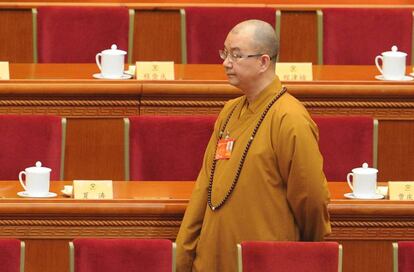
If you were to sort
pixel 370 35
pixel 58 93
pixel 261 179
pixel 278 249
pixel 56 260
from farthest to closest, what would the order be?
pixel 370 35 → pixel 58 93 → pixel 56 260 → pixel 261 179 → pixel 278 249

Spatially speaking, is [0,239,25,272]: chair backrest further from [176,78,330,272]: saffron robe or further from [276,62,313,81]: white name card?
[276,62,313,81]: white name card

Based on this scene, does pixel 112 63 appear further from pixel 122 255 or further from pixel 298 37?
pixel 122 255

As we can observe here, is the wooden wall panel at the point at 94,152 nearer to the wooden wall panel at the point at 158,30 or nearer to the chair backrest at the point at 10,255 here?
the wooden wall panel at the point at 158,30

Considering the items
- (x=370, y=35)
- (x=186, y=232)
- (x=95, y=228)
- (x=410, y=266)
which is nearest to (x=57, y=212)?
(x=95, y=228)

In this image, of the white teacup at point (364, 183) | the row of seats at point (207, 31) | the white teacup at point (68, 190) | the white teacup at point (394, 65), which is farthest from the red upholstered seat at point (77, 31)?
the white teacup at point (364, 183)

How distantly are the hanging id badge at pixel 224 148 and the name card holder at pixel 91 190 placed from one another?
148 millimetres

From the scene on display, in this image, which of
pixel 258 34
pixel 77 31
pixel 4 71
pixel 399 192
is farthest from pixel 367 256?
pixel 77 31

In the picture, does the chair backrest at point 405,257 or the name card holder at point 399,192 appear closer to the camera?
the chair backrest at point 405,257

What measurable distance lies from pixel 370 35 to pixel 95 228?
779mm

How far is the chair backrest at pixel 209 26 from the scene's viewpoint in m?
2.10

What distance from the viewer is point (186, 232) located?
1438mm

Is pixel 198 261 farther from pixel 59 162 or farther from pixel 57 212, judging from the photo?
pixel 59 162

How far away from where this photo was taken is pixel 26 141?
1.70m

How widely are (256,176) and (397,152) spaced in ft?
1.58
